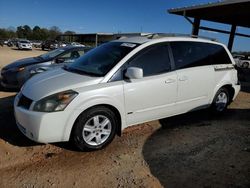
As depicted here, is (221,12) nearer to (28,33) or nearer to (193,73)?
(193,73)

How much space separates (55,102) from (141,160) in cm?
146

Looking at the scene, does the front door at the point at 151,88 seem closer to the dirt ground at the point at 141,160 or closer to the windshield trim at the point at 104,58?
the windshield trim at the point at 104,58

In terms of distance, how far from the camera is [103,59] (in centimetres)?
441

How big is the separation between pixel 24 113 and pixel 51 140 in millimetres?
535

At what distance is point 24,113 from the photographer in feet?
11.7

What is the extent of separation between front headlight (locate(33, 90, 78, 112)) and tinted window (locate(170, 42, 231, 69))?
6.94 ft

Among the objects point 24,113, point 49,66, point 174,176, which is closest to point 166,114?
point 174,176

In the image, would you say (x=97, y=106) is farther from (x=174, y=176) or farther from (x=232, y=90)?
(x=232, y=90)

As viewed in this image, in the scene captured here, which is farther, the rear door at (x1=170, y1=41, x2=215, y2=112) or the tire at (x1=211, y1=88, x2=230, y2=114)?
the tire at (x1=211, y1=88, x2=230, y2=114)

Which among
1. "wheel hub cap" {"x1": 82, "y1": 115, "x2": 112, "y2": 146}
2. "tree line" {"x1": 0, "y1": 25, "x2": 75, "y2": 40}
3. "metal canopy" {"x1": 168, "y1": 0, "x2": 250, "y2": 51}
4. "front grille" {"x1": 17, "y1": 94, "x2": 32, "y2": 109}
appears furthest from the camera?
"tree line" {"x1": 0, "y1": 25, "x2": 75, "y2": 40}

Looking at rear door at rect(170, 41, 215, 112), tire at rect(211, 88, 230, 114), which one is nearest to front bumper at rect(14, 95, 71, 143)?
rear door at rect(170, 41, 215, 112)

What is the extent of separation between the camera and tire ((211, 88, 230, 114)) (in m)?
5.52

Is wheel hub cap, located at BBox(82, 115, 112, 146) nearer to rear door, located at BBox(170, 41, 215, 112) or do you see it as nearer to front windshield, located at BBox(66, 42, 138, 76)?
front windshield, located at BBox(66, 42, 138, 76)

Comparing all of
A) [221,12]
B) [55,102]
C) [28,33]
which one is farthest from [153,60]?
[28,33]
